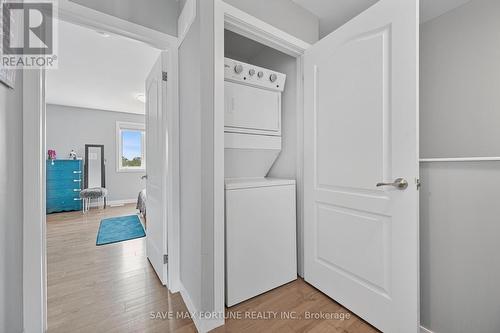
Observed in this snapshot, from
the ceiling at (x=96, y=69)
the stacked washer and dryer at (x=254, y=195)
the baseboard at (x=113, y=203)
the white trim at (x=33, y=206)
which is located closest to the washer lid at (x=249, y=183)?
the stacked washer and dryer at (x=254, y=195)

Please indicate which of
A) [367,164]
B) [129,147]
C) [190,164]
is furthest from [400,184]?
[129,147]

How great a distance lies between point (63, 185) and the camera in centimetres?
440

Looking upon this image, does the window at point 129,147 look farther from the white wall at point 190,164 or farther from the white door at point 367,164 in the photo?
the white door at point 367,164

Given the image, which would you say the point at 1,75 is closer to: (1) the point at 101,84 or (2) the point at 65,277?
(2) the point at 65,277

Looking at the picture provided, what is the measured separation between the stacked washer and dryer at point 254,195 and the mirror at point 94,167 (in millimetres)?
4853

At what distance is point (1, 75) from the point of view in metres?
0.90

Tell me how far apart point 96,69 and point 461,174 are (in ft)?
13.2

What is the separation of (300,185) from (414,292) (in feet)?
3.18

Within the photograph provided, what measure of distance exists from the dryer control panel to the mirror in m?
5.01

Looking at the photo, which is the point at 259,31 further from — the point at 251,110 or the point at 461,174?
the point at 461,174

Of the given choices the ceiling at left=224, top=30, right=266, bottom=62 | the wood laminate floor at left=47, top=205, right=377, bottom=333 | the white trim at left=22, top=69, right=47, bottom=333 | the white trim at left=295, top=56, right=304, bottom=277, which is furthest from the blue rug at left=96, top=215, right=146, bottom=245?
the ceiling at left=224, top=30, right=266, bottom=62

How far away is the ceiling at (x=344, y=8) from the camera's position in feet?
5.04

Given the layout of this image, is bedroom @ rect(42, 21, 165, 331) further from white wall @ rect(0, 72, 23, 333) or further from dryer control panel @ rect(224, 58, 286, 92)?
dryer control panel @ rect(224, 58, 286, 92)

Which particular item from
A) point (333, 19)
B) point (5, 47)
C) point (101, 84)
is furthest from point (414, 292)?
point (101, 84)
